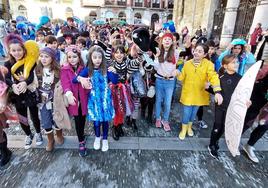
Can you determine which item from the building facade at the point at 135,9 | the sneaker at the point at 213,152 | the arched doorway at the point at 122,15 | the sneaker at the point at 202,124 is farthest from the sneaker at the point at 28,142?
the arched doorway at the point at 122,15

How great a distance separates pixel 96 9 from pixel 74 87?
44.2 metres

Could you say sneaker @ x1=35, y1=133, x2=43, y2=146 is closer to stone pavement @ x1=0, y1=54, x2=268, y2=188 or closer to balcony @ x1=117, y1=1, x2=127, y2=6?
stone pavement @ x1=0, y1=54, x2=268, y2=188

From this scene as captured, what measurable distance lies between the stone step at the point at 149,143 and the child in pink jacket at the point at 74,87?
1.66 ft

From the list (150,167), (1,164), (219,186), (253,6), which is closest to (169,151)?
(150,167)

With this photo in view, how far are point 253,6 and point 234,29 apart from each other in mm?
1774

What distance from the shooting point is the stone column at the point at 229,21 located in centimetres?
1056

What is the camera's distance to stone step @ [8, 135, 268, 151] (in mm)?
3234

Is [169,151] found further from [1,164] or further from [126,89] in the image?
[1,164]

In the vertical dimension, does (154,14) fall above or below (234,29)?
above

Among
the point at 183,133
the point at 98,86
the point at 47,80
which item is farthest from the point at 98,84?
the point at 183,133

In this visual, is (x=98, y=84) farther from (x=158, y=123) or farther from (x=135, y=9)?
(x=135, y=9)

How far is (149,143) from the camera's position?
11.0 feet

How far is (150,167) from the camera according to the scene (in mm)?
2779

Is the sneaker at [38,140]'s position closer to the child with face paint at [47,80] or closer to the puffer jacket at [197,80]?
the child with face paint at [47,80]
